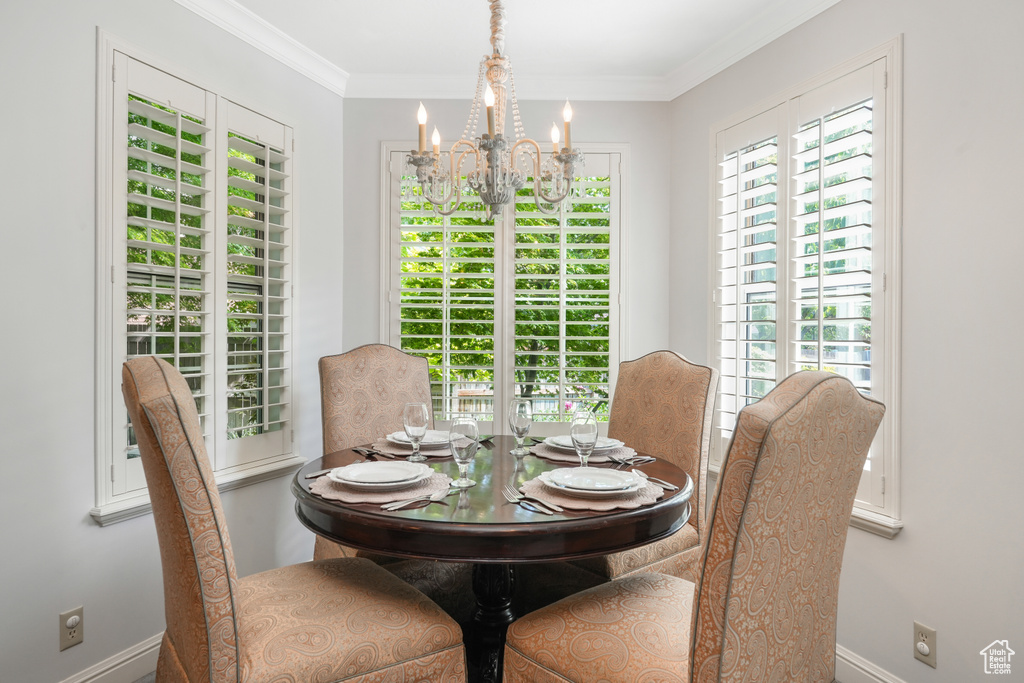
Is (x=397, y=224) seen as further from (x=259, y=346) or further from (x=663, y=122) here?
(x=663, y=122)

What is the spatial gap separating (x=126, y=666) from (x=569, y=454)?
1.79 metres

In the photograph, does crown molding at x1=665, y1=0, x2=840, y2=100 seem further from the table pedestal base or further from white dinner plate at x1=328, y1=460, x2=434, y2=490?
the table pedestal base

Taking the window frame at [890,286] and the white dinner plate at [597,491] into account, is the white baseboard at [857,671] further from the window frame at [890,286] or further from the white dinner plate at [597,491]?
the white dinner plate at [597,491]

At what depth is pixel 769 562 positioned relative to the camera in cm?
104

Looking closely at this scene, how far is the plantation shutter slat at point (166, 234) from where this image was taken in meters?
2.09

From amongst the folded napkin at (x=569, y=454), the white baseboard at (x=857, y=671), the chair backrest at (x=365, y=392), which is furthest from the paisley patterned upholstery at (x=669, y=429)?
the chair backrest at (x=365, y=392)

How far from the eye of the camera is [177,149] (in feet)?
7.41

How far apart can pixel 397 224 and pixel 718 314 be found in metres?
1.85

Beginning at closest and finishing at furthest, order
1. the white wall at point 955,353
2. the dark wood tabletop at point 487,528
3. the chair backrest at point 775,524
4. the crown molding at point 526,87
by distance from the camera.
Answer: the chair backrest at point 775,524 → the dark wood tabletop at point 487,528 → the white wall at point 955,353 → the crown molding at point 526,87

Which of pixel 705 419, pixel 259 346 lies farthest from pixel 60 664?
pixel 705 419

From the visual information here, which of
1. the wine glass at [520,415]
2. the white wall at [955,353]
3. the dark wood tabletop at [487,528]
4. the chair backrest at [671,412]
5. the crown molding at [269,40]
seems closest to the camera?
the dark wood tabletop at [487,528]

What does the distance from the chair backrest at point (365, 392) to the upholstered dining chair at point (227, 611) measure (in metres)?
1.00

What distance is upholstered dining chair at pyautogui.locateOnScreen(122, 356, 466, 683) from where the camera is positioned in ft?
3.79

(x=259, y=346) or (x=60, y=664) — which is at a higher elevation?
(x=259, y=346)
